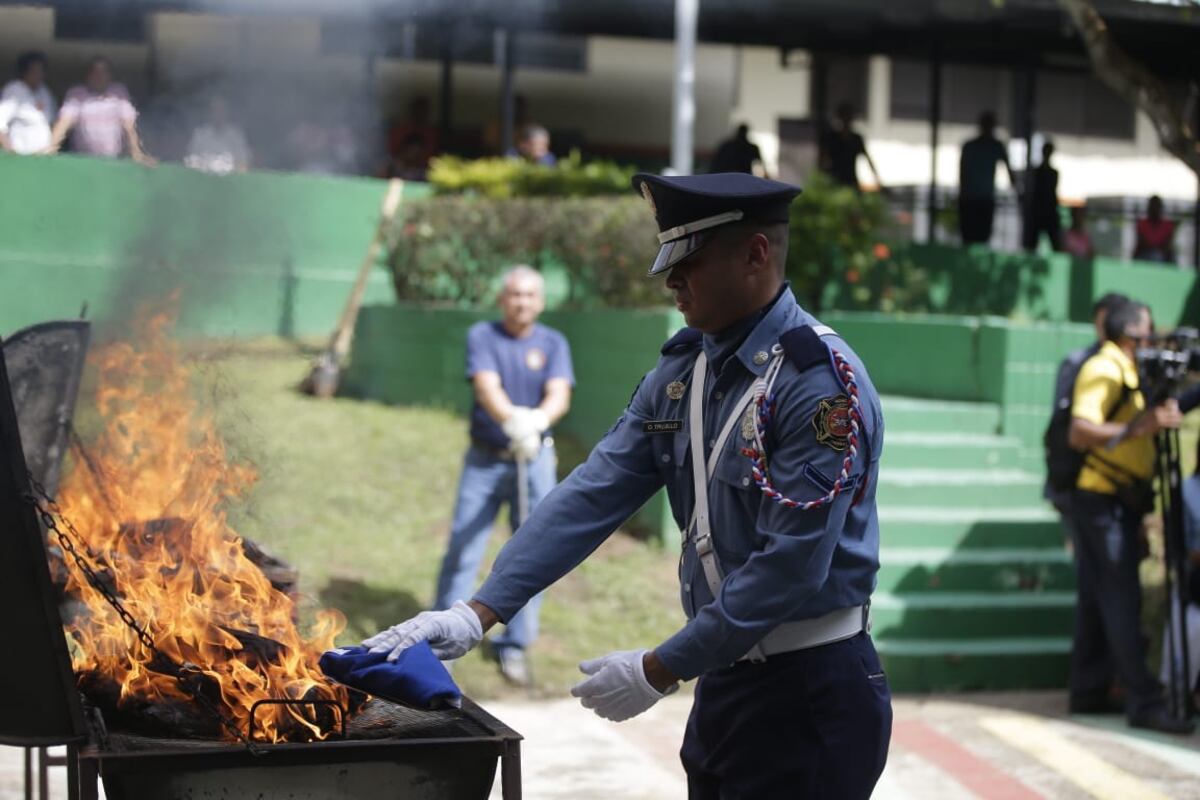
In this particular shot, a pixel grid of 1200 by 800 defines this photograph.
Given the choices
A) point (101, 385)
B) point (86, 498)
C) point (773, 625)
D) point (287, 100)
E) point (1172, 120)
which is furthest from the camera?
point (287, 100)

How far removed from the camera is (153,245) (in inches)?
279

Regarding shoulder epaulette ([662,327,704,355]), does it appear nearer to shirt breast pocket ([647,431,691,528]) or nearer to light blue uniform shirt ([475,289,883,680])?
light blue uniform shirt ([475,289,883,680])

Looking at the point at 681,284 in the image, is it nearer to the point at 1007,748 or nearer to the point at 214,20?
the point at 1007,748

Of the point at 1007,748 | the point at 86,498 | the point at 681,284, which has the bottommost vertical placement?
the point at 1007,748

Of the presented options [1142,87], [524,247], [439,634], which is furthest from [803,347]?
[524,247]

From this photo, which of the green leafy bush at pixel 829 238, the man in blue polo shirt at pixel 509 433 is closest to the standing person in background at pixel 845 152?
the green leafy bush at pixel 829 238

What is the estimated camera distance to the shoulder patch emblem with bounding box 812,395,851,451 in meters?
3.26

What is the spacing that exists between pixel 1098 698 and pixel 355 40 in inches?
305

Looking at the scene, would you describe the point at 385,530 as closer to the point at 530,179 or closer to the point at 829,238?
the point at 530,179

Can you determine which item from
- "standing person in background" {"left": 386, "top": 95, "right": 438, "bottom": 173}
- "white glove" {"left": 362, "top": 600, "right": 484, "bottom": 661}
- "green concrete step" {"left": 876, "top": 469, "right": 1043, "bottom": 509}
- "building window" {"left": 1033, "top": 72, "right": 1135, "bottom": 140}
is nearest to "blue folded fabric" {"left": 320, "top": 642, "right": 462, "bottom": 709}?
"white glove" {"left": 362, "top": 600, "right": 484, "bottom": 661}

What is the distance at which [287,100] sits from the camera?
11227mm

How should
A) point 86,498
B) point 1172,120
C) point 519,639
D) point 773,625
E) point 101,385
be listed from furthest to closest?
1. point 1172,120
2. point 519,639
3. point 101,385
4. point 86,498
5. point 773,625

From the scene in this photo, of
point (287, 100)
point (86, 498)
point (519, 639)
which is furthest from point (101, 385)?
point (287, 100)

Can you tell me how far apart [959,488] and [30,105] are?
6.44 m
